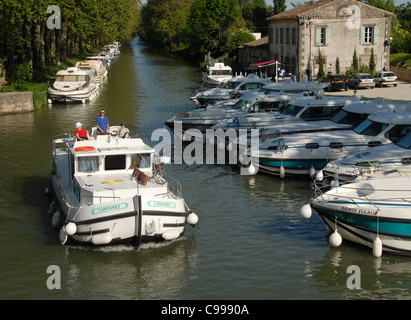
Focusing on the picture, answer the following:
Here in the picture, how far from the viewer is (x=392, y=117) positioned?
22516 millimetres

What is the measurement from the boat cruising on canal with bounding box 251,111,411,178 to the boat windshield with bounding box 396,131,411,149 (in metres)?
1.04

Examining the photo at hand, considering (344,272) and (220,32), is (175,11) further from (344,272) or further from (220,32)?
(344,272)

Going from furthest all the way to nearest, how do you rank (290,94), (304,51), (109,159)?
(304,51) → (290,94) → (109,159)

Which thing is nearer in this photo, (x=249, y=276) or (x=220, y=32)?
(x=249, y=276)

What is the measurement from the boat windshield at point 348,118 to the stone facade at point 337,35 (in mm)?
25161

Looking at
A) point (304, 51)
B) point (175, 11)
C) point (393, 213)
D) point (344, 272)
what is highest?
point (175, 11)

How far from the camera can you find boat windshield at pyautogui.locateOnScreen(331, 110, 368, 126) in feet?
83.0

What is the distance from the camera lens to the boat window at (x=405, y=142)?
2066 cm

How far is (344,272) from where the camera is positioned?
49.5 ft

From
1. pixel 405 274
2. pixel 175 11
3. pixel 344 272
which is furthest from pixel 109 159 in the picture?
pixel 175 11

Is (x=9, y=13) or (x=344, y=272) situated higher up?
(x=9, y=13)

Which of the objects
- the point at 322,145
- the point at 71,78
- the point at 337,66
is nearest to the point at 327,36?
the point at 337,66

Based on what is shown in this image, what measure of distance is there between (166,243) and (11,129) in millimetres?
20721

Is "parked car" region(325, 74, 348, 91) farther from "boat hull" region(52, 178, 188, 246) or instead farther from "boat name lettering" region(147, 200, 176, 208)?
"boat name lettering" region(147, 200, 176, 208)
